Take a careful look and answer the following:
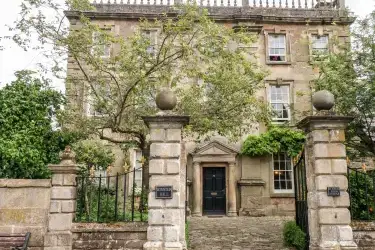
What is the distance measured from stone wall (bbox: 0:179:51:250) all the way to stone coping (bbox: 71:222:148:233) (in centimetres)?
86

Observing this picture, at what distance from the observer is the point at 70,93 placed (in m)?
13.8

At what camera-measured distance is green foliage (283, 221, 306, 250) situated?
897 centimetres

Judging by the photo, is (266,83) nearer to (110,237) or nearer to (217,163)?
(217,163)

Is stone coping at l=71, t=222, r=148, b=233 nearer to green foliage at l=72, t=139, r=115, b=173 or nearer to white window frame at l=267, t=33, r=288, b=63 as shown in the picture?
green foliage at l=72, t=139, r=115, b=173

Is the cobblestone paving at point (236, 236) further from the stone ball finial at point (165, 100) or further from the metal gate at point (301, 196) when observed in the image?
the stone ball finial at point (165, 100)

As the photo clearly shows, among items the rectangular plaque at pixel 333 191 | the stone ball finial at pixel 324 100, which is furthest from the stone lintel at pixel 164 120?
the rectangular plaque at pixel 333 191

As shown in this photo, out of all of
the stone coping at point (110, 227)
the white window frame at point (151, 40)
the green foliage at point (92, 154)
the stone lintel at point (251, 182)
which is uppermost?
the white window frame at point (151, 40)

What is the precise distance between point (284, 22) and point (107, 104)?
1282 centimetres

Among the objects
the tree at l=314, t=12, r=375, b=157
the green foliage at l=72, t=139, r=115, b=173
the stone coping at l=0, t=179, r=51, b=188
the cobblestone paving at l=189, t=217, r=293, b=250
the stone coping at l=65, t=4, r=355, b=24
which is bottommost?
the cobblestone paving at l=189, t=217, r=293, b=250

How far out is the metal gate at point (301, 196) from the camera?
8820 mm

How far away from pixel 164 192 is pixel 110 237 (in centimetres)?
195

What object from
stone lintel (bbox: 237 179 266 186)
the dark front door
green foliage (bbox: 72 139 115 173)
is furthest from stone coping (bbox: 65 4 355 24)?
stone lintel (bbox: 237 179 266 186)

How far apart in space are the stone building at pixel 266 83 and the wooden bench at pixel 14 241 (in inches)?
404

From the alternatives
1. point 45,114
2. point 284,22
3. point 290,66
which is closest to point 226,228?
point 45,114
